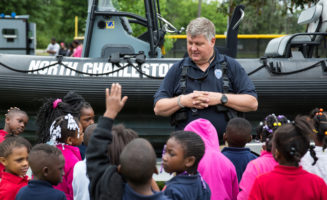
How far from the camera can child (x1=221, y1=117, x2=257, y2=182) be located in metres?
3.43

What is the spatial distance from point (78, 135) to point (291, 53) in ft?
13.6

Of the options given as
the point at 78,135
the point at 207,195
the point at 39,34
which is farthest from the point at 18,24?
the point at 39,34

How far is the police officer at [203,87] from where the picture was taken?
333 cm

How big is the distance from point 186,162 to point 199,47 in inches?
41.0

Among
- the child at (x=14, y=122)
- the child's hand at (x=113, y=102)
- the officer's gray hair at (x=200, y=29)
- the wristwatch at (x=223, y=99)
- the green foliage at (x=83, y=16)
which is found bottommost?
the child at (x=14, y=122)

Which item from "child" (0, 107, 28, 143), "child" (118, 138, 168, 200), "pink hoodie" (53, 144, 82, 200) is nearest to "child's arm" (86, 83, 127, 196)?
"child" (118, 138, 168, 200)

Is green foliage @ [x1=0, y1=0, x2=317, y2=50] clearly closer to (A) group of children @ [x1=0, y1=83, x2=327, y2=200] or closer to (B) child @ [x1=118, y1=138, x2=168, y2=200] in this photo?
(A) group of children @ [x1=0, y1=83, x2=327, y2=200]

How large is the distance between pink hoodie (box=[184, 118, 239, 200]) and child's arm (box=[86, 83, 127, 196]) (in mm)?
880

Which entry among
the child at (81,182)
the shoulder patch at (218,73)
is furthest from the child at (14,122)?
the shoulder patch at (218,73)

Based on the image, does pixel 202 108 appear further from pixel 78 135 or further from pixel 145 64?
pixel 145 64

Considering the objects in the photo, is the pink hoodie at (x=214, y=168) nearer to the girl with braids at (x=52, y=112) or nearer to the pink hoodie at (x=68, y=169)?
the pink hoodie at (x=68, y=169)

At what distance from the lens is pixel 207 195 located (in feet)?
8.61

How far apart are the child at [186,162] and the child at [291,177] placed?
298 mm

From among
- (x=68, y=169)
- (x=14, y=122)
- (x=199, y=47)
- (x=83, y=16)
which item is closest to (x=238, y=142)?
(x=199, y=47)
